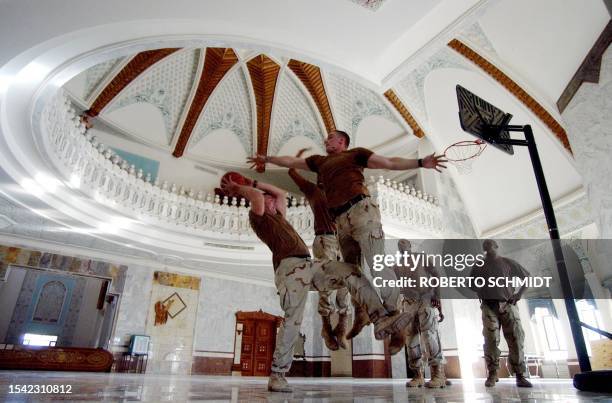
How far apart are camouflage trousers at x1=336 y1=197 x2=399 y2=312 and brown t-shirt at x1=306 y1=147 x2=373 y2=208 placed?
0.44 feet

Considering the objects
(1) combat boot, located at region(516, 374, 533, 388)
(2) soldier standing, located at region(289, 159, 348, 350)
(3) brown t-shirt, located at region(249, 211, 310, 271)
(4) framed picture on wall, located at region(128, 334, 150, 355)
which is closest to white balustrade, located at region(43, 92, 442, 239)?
(4) framed picture on wall, located at region(128, 334, 150, 355)

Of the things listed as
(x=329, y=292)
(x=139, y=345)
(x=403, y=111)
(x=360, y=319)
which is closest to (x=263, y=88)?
→ (x=403, y=111)

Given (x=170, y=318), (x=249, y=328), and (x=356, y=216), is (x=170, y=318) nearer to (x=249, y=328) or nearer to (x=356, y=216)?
(x=249, y=328)

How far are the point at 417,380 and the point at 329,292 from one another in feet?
4.85

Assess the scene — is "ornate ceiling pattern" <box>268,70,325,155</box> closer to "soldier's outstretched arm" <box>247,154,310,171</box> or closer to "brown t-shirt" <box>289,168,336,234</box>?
"brown t-shirt" <box>289,168,336,234</box>

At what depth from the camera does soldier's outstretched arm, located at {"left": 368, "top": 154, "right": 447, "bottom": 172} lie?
3.18 metres

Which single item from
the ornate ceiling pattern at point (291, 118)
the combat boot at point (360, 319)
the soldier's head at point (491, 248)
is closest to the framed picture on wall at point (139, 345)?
the ornate ceiling pattern at point (291, 118)

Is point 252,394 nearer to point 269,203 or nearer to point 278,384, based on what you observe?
point 278,384

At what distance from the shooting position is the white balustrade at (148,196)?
8.23 meters

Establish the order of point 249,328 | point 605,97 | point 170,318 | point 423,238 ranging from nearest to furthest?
point 605,97 → point 423,238 → point 170,318 → point 249,328

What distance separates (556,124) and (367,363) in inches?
324

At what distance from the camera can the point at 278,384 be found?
9.87 ft

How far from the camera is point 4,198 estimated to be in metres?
8.43

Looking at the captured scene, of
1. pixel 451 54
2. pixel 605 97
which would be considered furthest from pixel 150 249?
pixel 605 97
